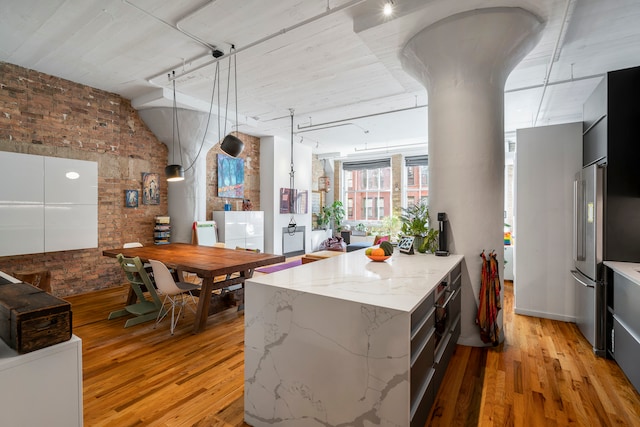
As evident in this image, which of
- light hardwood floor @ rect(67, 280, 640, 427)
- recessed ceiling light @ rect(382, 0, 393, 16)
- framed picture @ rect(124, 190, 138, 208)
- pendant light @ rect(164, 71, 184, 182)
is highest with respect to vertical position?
recessed ceiling light @ rect(382, 0, 393, 16)

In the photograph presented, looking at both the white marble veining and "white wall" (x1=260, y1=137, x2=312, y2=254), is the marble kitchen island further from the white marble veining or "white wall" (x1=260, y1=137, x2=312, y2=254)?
"white wall" (x1=260, y1=137, x2=312, y2=254)

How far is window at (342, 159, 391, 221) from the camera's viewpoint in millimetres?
10961

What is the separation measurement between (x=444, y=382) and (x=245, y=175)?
6.91m

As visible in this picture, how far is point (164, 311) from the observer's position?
4203mm

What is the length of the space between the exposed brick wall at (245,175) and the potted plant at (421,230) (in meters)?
5.18

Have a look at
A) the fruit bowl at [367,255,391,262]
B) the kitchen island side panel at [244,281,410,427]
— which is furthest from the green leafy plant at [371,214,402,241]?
the kitchen island side panel at [244,281,410,427]

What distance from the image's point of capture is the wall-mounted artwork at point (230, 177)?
24.8 ft

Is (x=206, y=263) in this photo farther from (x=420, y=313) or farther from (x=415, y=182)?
(x=415, y=182)

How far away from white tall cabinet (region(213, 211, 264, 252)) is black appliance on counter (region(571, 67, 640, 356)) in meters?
6.13

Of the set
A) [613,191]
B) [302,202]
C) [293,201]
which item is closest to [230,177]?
Result: [293,201]

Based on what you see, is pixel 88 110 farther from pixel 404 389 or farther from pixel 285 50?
pixel 404 389

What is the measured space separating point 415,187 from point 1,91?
9856 mm

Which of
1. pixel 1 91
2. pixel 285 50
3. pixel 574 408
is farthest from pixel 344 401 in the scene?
pixel 1 91

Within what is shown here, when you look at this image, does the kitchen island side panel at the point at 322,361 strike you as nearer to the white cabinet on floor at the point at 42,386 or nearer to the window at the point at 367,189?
the white cabinet on floor at the point at 42,386
